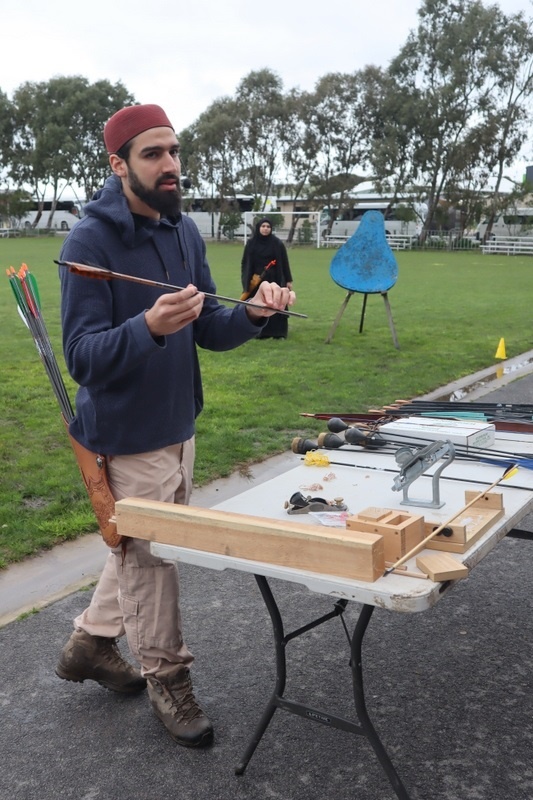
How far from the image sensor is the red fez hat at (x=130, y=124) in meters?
2.70

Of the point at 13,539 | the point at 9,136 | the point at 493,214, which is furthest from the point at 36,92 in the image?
the point at 13,539

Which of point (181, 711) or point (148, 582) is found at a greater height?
point (148, 582)

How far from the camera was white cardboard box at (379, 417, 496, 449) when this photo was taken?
320 cm

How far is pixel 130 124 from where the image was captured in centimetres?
271

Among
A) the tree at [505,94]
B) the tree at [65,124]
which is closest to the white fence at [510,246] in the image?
the tree at [505,94]

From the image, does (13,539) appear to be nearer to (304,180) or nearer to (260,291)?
(260,291)

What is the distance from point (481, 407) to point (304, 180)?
6067 cm

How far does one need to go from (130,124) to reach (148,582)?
4.99 feet

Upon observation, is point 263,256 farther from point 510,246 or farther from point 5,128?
point 5,128

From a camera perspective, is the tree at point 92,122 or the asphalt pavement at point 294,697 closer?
the asphalt pavement at point 294,697

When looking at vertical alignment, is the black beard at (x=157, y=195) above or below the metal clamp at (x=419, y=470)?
above

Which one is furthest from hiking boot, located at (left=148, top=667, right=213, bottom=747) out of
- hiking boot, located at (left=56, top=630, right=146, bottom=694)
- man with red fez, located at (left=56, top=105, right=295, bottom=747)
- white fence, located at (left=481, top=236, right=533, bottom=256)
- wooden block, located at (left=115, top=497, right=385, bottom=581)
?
white fence, located at (left=481, top=236, right=533, bottom=256)

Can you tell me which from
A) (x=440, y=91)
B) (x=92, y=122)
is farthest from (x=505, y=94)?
(x=92, y=122)

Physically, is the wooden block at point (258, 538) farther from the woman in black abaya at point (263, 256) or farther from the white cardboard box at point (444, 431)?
the woman in black abaya at point (263, 256)
